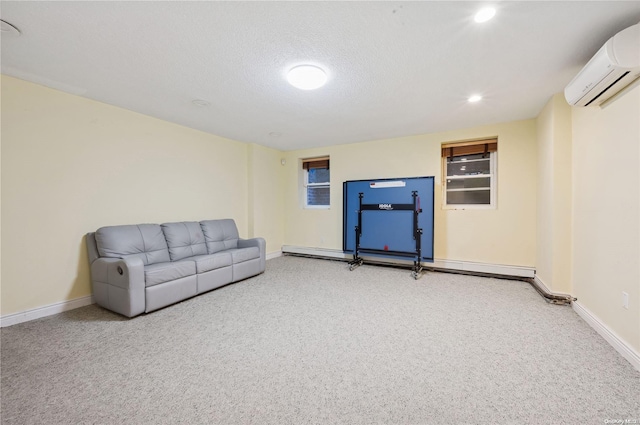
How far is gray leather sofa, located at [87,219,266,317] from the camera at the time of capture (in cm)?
260

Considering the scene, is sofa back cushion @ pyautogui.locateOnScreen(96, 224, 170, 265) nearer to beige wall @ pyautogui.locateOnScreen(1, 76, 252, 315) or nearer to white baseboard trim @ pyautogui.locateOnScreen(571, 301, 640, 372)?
beige wall @ pyautogui.locateOnScreen(1, 76, 252, 315)

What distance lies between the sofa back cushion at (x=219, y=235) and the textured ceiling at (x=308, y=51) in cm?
173

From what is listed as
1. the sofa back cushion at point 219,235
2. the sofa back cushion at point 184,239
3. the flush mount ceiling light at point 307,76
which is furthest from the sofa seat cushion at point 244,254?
the flush mount ceiling light at point 307,76

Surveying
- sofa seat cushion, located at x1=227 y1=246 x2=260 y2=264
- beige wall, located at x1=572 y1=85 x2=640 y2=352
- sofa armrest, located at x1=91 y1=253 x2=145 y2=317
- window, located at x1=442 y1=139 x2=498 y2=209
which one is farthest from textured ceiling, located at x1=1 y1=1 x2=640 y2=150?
sofa seat cushion, located at x1=227 y1=246 x2=260 y2=264

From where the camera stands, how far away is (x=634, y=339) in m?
1.82

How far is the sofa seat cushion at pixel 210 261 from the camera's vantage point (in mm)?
3220

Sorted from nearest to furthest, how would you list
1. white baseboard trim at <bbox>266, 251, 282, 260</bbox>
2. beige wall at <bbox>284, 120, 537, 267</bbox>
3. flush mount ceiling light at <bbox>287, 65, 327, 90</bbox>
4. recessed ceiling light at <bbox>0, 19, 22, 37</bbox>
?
recessed ceiling light at <bbox>0, 19, 22, 37</bbox> < flush mount ceiling light at <bbox>287, 65, 327, 90</bbox> < beige wall at <bbox>284, 120, 537, 267</bbox> < white baseboard trim at <bbox>266, 251, 282, 260</bbox>

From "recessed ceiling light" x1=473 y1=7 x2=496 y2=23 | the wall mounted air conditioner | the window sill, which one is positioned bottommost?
the window sill

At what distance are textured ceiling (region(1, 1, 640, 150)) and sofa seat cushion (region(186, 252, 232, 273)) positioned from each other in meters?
1.96

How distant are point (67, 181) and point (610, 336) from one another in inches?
214

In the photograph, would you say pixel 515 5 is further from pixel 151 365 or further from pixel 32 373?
pixel 32 373

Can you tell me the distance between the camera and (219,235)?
4.16 metres

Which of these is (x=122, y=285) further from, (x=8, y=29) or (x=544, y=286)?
(x=544, y=286)

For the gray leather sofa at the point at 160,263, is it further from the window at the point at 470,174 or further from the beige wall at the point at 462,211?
the window at the point at 470,174
